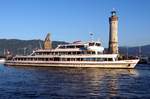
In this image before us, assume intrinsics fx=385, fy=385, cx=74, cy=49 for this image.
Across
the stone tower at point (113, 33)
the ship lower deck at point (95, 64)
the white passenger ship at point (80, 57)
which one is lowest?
the ship lower deck at point (95, 64)

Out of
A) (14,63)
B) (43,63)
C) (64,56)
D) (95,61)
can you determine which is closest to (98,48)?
(95,61)

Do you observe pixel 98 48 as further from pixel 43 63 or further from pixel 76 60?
pixel 43 63

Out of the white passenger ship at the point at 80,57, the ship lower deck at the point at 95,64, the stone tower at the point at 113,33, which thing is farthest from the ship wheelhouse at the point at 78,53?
the stone tower at the point at 113,33

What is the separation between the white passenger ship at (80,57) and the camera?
370 ft

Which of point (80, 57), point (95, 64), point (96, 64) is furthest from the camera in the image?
point (80, 57)

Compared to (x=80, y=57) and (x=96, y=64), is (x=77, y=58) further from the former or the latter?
(x=96, y=64)

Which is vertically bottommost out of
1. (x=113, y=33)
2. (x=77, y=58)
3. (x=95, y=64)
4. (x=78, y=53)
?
(x=95, y=64)

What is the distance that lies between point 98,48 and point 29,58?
29.9 metres

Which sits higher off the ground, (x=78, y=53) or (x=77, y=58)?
(x=78, y=53)

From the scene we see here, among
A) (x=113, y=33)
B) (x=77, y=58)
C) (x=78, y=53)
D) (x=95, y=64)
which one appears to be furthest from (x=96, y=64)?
(x=113, y=33)

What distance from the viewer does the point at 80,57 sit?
11625 centimetres

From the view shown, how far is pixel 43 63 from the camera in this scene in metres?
128

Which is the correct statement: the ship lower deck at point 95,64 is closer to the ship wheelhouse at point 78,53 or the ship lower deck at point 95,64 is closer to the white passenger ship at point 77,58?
the white passenger ship at point 77,58

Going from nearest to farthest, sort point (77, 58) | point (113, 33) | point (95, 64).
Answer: point (95, 64)
point (77, 58)
point (113, 33)
